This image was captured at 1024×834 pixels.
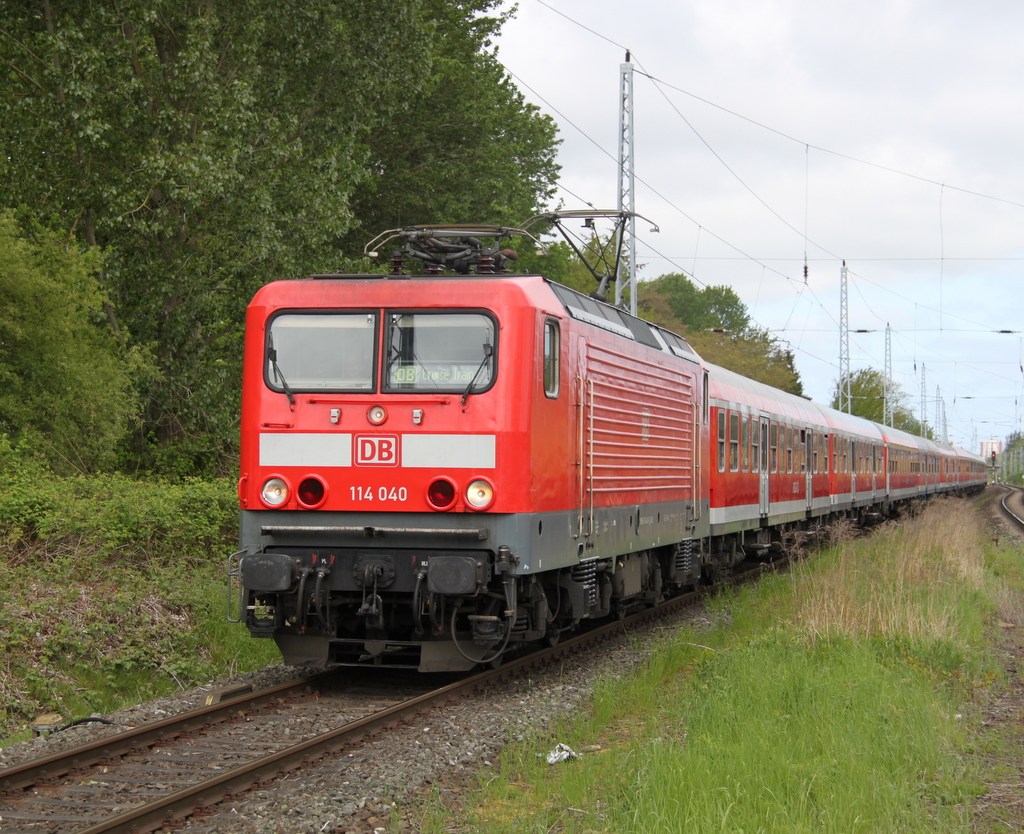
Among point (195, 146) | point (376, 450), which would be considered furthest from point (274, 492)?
point (195, 146)

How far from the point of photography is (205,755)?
677 cm

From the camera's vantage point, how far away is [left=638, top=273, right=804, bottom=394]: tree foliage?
58406mm

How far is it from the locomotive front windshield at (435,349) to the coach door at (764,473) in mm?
10987

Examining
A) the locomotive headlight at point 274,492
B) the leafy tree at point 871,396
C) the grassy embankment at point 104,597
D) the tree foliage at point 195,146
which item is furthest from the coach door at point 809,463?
the leafy tree at point 871,396

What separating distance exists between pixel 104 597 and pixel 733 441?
9.74 m

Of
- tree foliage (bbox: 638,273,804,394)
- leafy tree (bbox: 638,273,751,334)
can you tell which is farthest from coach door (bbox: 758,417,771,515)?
leafy tree (bbox: 638,273,751,334)

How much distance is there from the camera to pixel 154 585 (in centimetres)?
1073

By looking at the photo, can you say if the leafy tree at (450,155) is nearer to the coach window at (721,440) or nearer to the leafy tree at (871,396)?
the coach window at (721,440)

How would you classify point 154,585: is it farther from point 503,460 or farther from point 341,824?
point 341,824

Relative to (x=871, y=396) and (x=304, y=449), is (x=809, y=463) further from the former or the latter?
(x=871, y=396)

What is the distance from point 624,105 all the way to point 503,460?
1496cm

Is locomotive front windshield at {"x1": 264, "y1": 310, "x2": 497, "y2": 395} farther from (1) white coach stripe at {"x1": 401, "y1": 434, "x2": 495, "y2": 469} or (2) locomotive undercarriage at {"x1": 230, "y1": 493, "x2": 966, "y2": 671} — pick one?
(2) locomotive undercarriage at {"x1": 230, "y1": 493, "x2": 966, "y2": 671}

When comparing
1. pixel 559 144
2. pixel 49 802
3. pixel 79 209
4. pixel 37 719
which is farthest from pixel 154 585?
A: pixel 559 144

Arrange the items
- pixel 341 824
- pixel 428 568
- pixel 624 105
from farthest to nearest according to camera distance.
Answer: pixel 624 105, pixel 428 568, pixel 341 824
